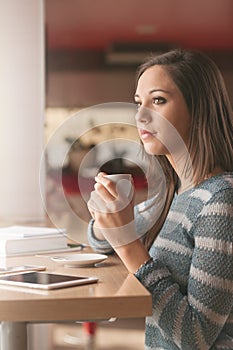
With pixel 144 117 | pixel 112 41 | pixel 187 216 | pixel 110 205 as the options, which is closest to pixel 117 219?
pixel 110 205

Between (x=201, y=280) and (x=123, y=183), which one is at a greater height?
(x=123, y=183)

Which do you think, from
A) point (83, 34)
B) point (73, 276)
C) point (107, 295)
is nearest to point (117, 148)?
point (73, 276)

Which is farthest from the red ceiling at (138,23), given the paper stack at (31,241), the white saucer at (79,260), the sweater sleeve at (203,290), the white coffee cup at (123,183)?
the sweater sleeve at (203,290)

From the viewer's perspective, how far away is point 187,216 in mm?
1637

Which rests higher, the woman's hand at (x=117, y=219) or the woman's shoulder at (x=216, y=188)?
the woman's shoulder at (x=216, y=188)

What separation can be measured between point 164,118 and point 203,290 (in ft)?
1.34

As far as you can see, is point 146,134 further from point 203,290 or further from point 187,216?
point 203,290

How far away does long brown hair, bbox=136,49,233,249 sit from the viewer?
1.69 meters

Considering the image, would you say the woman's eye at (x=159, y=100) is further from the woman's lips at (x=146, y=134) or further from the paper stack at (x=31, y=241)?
the paper stack at (x=31, y=241)

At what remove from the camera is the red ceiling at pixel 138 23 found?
4418mm

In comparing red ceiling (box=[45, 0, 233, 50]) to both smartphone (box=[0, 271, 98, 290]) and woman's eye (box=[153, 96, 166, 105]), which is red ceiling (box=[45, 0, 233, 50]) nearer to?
woman's eye (box=[153, 96, 166, 105])

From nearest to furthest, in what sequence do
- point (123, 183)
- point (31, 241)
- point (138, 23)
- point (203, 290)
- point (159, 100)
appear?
point (203, 290), point (123, 183), point (159, 100), point (31, 241), point (138, 23)

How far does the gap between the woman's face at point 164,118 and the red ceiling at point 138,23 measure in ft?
9.06

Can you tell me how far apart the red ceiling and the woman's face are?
276cm
